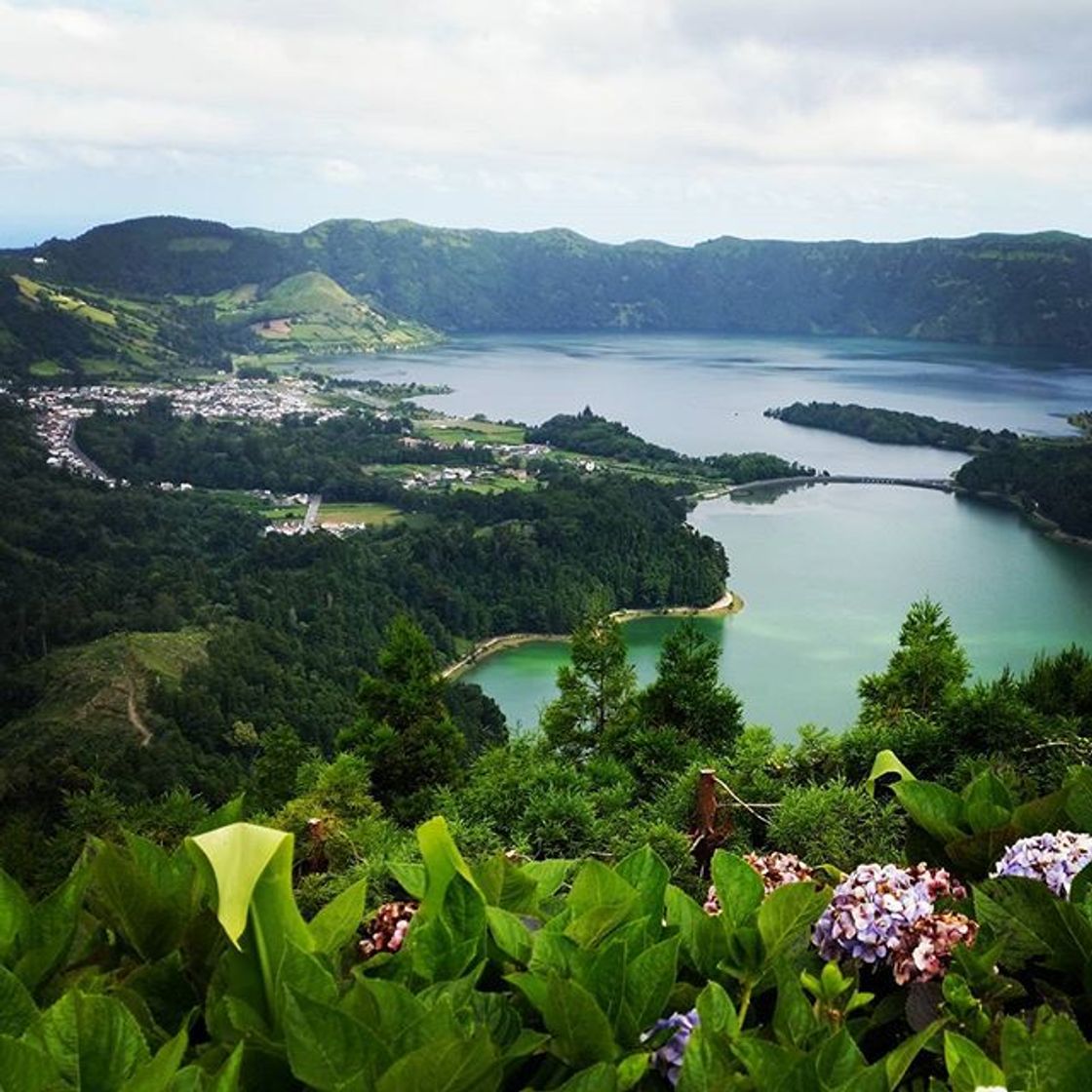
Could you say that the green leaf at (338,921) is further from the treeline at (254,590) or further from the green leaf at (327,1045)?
the treeline at (254,590)

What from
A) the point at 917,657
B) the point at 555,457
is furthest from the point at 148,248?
the point at 917,657

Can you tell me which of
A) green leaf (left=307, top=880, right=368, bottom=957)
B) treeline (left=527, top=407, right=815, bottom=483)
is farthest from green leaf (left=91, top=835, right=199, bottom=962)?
treeline (left=527, top=407, right=815, bottom=483)

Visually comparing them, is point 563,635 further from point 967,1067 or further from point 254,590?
point 967,1067

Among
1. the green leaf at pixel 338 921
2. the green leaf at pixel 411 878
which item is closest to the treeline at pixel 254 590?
the green leaf at pixel 411 878

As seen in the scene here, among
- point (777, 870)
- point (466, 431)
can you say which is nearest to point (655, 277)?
point (466, 431)

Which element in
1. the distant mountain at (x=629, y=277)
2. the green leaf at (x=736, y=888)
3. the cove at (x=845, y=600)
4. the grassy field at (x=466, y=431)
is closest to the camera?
the green leaf at (x=736, y=888)
